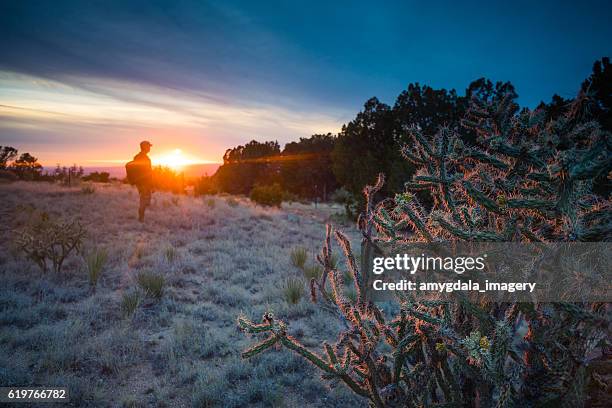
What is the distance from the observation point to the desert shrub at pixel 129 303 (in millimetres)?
5609

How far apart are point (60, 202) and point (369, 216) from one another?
1571cm

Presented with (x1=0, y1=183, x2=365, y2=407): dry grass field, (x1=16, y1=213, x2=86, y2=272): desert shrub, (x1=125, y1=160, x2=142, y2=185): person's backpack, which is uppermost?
(x1=125, y1=160, x2=142, y2=185): person's backpack

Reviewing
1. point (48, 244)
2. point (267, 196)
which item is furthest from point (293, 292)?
point (267, 196)

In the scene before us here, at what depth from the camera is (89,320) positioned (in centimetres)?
525

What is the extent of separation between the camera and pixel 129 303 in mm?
5738

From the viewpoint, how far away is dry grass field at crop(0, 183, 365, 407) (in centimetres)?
387

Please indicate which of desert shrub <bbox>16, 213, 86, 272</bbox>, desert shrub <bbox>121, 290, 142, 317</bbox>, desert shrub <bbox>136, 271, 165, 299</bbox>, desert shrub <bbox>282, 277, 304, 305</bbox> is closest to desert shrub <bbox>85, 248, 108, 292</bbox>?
desert shrub <bbox>16, 213, 86, 272</bbox>

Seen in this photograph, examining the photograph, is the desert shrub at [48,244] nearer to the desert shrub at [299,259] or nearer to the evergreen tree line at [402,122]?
the desert shrub at [299,259]

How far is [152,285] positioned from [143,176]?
728 centimetres

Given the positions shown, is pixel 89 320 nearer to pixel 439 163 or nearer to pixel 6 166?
pixel 439 163

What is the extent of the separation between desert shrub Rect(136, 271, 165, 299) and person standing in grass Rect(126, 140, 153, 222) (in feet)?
21.4

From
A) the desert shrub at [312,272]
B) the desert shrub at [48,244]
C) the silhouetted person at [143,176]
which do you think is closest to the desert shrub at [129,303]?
the desert shrub at [48,244]

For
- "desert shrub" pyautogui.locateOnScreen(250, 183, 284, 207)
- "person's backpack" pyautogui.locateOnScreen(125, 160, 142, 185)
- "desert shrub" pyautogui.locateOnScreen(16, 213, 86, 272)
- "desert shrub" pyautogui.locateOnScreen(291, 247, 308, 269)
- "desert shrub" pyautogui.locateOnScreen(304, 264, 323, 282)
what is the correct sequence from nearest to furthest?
1. "desert shrub" pyautogui.locateOnScreen(16, 213, 86, 272)
2. "desert shrub" pyautogui.locateOnScreen(304, 264, 323, 282)
3. "desert shrub" pyautogui.locateOnScreen(291, 247, 308, 269)
4. "person's backpack" pyautogui.locateOnScreen(125, 160, 142, 185)
5. "desert shrub" pyautogui.locateOnScreen(250, 183, 284, 207)

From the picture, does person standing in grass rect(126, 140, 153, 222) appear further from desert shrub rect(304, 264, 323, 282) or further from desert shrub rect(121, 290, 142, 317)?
desert shrub rect(304, 264, 323, 282)
